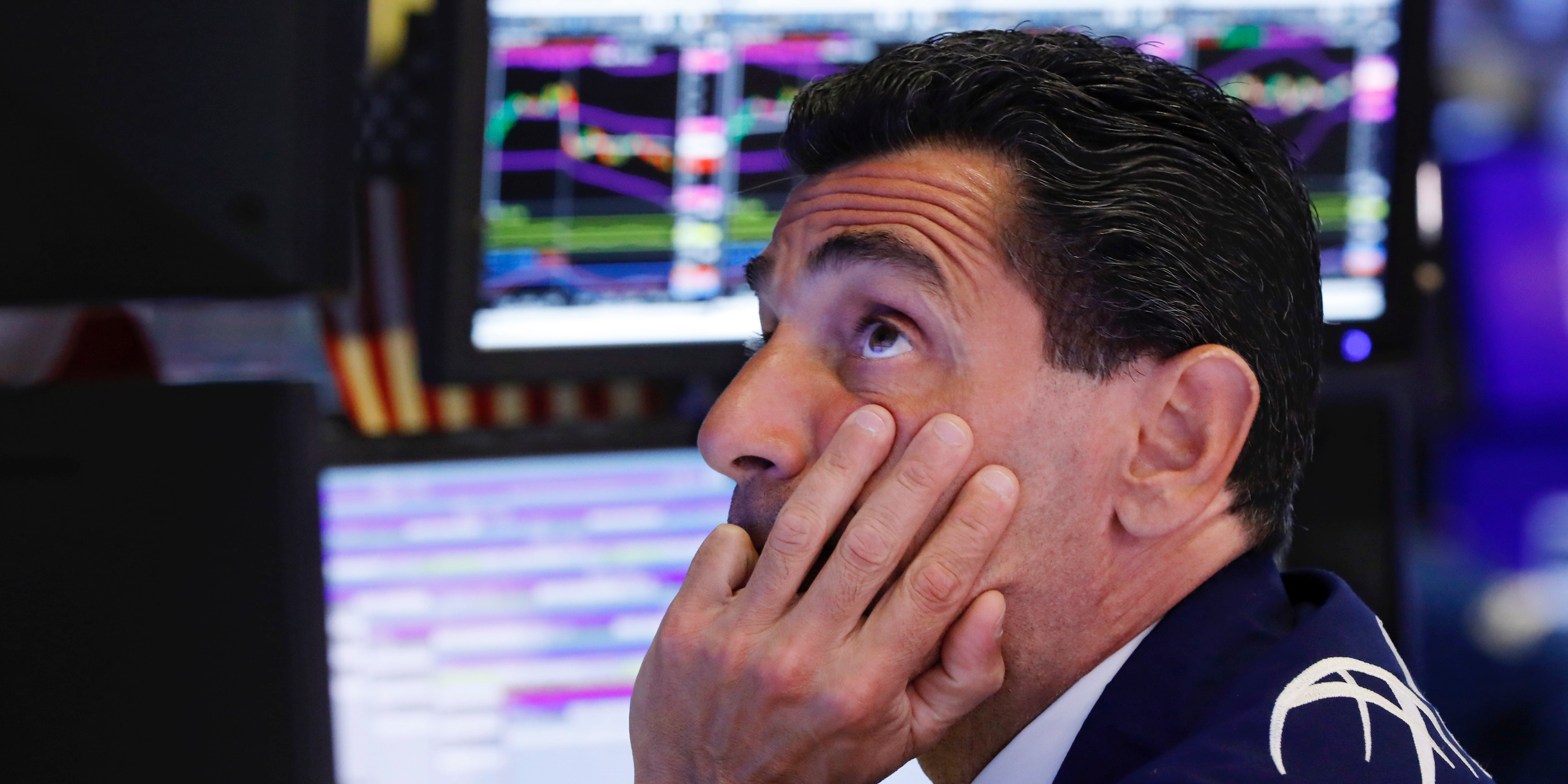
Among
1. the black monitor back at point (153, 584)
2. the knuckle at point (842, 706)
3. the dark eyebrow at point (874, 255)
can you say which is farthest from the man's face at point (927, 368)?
the black monitor back at point (153, 584)

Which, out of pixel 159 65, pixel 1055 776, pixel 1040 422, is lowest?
pixel 1055 776

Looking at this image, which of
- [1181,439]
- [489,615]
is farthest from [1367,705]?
[489,615]

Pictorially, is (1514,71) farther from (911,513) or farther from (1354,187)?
(911,513)

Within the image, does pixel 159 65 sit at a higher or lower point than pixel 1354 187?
higher

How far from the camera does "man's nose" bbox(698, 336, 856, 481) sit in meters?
0.94

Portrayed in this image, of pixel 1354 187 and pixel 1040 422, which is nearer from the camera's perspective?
pixel 1040 422

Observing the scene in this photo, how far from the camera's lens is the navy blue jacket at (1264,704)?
739 mm

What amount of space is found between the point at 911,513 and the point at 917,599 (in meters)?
0.06

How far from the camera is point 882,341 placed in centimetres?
94

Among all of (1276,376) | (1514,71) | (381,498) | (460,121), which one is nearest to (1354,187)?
(1276,376)

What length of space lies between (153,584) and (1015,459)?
56cm

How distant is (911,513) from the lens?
0.89 metres

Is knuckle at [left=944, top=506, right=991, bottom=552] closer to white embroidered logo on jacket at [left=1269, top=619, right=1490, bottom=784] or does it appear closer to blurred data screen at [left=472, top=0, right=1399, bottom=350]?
white embroidered logo on jacket at [left=1269, top=619, right=1490, bottom=784]

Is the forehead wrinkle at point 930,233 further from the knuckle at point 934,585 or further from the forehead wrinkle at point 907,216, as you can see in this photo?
the knuckle at point 934,585
